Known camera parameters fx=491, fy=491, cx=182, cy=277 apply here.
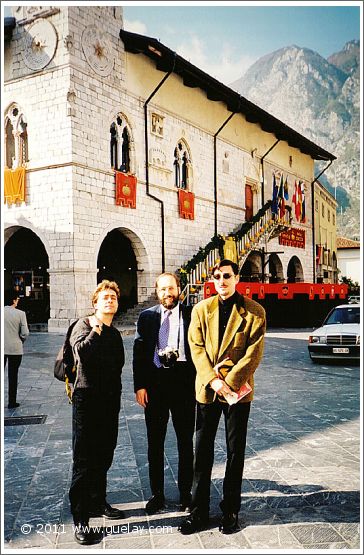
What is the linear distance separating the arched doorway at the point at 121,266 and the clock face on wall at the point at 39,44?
7690 millimetres

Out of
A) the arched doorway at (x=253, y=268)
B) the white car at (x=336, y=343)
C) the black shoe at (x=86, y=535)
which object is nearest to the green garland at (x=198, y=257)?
the arched doorway at (x=253, y=268)

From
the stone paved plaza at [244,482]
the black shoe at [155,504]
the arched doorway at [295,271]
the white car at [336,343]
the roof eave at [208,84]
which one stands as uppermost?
the roof eave at [208,84]

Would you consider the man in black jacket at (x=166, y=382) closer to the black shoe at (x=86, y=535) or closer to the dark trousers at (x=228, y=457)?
the dark trousers at (x=228, y=457)

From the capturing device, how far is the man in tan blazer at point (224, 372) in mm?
3451

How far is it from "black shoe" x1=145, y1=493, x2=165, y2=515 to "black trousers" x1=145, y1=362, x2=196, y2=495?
0.12 ft

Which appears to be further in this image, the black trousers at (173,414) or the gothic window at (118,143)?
the gothic window at (118,143)

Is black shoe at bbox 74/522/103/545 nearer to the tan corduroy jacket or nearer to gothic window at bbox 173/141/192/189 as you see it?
the tan corduroy jacket

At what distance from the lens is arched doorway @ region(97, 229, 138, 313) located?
21.8 m

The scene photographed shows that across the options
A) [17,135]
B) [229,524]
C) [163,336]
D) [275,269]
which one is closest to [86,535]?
[229,524]

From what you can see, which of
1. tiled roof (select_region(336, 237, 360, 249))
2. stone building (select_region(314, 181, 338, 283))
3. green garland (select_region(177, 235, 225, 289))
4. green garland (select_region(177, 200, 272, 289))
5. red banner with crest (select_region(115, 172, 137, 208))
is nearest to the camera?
red banner with crest (select_region(115, 172, 137, 208))

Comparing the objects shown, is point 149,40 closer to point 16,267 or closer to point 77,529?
point 16,267

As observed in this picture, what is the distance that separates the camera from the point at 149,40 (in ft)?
57.9

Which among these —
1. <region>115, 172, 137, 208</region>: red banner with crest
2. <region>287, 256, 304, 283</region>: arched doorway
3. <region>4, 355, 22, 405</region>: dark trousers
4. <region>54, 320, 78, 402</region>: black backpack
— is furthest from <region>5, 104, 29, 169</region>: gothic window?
<region>287, 256, 304, 283</region>: arched doorway

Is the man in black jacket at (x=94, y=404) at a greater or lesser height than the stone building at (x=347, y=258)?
lesser
